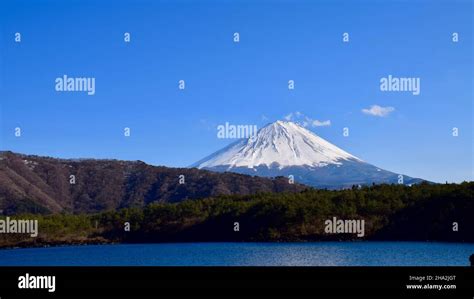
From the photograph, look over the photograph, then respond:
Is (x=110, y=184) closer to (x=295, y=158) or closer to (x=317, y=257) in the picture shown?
(x=295, y=158)

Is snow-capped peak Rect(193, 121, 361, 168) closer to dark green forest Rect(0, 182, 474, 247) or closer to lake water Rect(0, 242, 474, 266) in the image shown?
dark green forest Rect(0, 182, 474, 247)

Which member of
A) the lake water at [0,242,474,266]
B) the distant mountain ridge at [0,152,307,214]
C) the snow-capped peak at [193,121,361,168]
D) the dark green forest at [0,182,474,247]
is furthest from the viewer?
the distant mountain ridge at [0,152,307,214]

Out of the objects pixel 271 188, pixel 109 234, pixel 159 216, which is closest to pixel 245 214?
pixel 159 216

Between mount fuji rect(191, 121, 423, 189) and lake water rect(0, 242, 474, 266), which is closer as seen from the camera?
lake water rect(0, 242, 474, 266)

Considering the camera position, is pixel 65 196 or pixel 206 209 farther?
pixel 65 196

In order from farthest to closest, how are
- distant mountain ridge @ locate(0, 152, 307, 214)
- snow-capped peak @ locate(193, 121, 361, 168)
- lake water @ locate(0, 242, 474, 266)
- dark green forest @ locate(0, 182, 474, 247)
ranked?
distant mountain ridge @ locate(0, 152, 307, 214), snow-capped peak @ locate(193, 121, 361, 168), dark green forest @ locate(0, 182, 474, 247), lake water @ locate(0, 242, 474, 266)

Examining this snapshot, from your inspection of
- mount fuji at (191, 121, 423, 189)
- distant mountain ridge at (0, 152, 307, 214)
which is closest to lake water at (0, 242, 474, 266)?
mount fuji at (191, 121, 423, 189)
